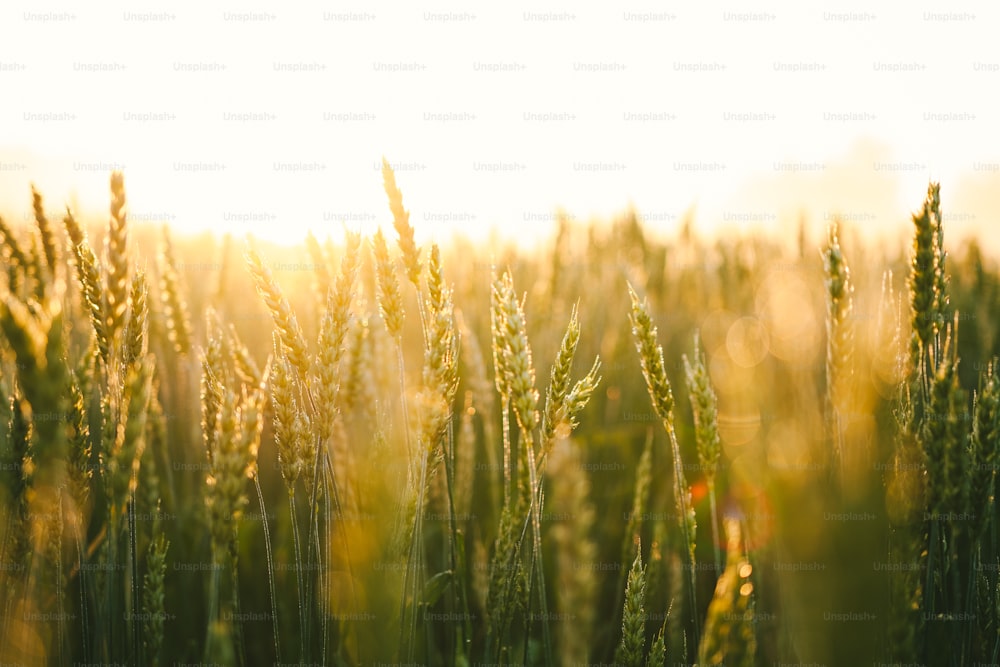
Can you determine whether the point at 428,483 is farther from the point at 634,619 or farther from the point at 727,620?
the point at 727,620

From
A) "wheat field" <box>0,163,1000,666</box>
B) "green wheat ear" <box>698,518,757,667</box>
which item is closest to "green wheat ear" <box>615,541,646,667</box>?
"wheat field" <box>0,163,1000,666</box>

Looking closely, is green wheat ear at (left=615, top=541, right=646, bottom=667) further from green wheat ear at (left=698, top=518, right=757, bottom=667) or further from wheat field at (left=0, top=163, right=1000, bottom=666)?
green wheat ear at (left=698, top=518, right=757, bottom=667)

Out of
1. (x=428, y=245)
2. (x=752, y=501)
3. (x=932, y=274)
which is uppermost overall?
(x=428, y=245)

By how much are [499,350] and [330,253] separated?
2.92 ft

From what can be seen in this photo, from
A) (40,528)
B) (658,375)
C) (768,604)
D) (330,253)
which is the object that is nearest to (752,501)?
(658,375)

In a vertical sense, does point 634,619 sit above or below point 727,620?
below

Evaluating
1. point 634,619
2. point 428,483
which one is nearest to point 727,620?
point 634,619

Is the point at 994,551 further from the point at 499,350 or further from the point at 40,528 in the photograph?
the point at 40,528

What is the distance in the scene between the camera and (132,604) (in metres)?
1.79

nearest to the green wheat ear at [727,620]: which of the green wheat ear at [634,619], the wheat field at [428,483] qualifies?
the wheat field at [428,483]

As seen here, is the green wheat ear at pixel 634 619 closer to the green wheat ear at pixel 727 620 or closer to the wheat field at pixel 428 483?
the wheat field at pixel 428 483

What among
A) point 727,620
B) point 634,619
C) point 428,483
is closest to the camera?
point 727,620

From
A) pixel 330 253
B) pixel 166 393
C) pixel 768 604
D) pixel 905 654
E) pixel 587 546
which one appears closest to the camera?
pixel 587 546

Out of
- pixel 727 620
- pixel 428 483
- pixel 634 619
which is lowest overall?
pixel 634 619
